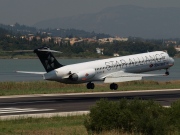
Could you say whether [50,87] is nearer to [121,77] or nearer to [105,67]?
[105,67]

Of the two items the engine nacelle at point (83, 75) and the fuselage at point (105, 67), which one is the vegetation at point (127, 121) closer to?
the fuselage at point (105, 67)

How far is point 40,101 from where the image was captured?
51.3 m

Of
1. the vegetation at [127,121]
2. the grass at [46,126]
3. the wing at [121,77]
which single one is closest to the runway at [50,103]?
the wing at [121,77]

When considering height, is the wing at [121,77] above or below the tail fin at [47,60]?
below

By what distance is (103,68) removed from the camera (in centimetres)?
6675

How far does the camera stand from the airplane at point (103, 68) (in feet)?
205

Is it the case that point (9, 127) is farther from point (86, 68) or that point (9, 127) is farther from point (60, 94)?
point (86, 68)

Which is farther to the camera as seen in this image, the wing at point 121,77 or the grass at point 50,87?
the grass at point 50,87

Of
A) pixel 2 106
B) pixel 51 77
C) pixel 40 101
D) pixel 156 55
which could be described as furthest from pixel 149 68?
pixel 2 106

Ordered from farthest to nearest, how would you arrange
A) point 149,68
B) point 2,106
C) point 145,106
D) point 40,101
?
point 149,68
point 40,101
point 2,106
point 145,106

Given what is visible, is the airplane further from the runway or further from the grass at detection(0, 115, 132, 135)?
the grass at detection(0, 115, 132, 135)

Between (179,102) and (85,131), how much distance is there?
181 inches

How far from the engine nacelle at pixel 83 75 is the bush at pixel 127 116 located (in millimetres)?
33337

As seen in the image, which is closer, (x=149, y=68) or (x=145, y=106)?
(x=145, y=106)
